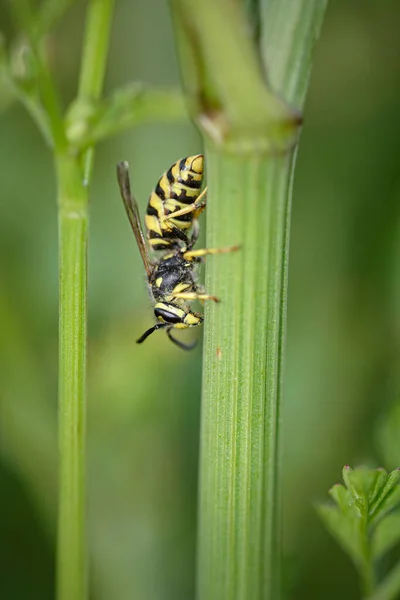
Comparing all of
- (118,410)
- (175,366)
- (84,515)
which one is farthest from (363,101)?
(84,515)

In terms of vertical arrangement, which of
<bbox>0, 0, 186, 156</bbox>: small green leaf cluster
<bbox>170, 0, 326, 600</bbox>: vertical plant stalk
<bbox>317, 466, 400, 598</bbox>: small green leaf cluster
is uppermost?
<bbox>0, 0, 186, 156</bbox>: small green leaf cluster

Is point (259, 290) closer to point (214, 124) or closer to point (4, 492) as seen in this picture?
point (214, 124)

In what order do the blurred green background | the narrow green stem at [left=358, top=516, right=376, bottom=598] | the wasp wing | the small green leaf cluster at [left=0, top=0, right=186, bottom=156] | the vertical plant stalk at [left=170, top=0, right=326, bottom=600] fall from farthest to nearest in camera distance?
the blurred green background < the wasp wing < the narrow green stem at [left=358, top=516, right=376, bottom=598] < the small green leaf cluster at [left=0, top=0, right=186, bottom=156] < the vertical plant stalk at [left=170, top=0, right=326, bottom=600]

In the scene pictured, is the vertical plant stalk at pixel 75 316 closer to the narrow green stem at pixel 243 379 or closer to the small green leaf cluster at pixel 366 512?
the narrow green stem at pixel 243 379

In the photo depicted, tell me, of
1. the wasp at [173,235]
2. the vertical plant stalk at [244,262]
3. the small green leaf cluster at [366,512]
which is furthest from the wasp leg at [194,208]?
the small green leaf cluster at [366,512]

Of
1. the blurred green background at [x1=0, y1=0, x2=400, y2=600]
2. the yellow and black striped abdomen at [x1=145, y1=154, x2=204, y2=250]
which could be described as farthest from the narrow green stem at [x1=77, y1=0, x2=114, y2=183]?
the blurred green background at [x1=0, y1=0, x2=400, y2=600]

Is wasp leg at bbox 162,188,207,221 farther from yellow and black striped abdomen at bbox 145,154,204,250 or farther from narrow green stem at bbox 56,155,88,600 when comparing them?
narrow green stem at bbox 56,155,88,600

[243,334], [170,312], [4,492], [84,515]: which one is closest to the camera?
[243,334]
